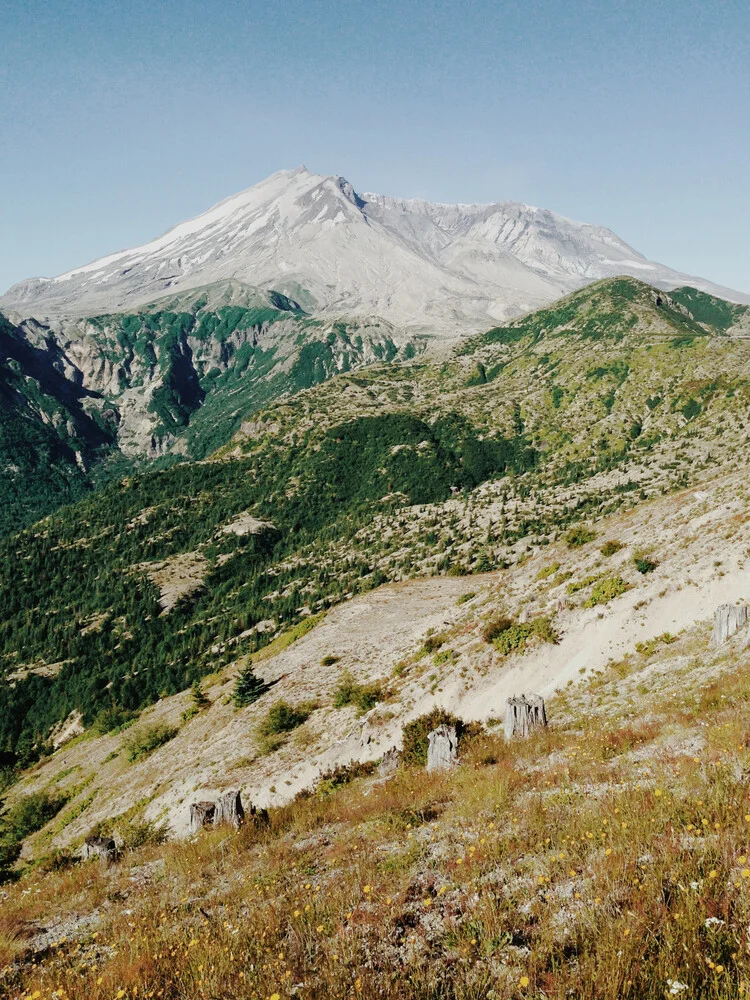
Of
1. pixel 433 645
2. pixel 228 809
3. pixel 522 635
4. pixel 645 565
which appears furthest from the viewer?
pixel 433 645

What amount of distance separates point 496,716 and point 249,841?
1609 centimetres

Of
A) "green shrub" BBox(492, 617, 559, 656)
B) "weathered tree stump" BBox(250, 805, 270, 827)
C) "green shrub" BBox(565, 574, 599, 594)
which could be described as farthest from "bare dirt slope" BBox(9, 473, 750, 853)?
"weathered tree stump" BBox(250, 805, 270, 827)

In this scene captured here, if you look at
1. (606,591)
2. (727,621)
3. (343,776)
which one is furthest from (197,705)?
(727,621)

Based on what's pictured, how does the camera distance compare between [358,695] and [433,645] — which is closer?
[358,695]

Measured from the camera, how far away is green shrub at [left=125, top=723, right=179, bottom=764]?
5803cm

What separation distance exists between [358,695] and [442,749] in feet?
67.0

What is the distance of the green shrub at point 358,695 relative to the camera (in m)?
36.7

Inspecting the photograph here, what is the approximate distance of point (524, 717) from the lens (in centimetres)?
2077

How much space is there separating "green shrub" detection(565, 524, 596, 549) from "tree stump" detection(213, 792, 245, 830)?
3422 centimetres

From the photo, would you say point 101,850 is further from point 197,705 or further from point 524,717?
point 197,705

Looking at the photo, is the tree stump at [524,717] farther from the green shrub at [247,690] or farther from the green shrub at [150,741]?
the green shrub at [150,741]

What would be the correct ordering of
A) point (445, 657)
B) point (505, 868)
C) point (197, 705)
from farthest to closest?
point (197, 705) < point (445, 657) < point (505, 868)

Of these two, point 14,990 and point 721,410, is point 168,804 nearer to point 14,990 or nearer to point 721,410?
point 14,990

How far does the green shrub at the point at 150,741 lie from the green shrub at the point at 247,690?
1305 centimetres
